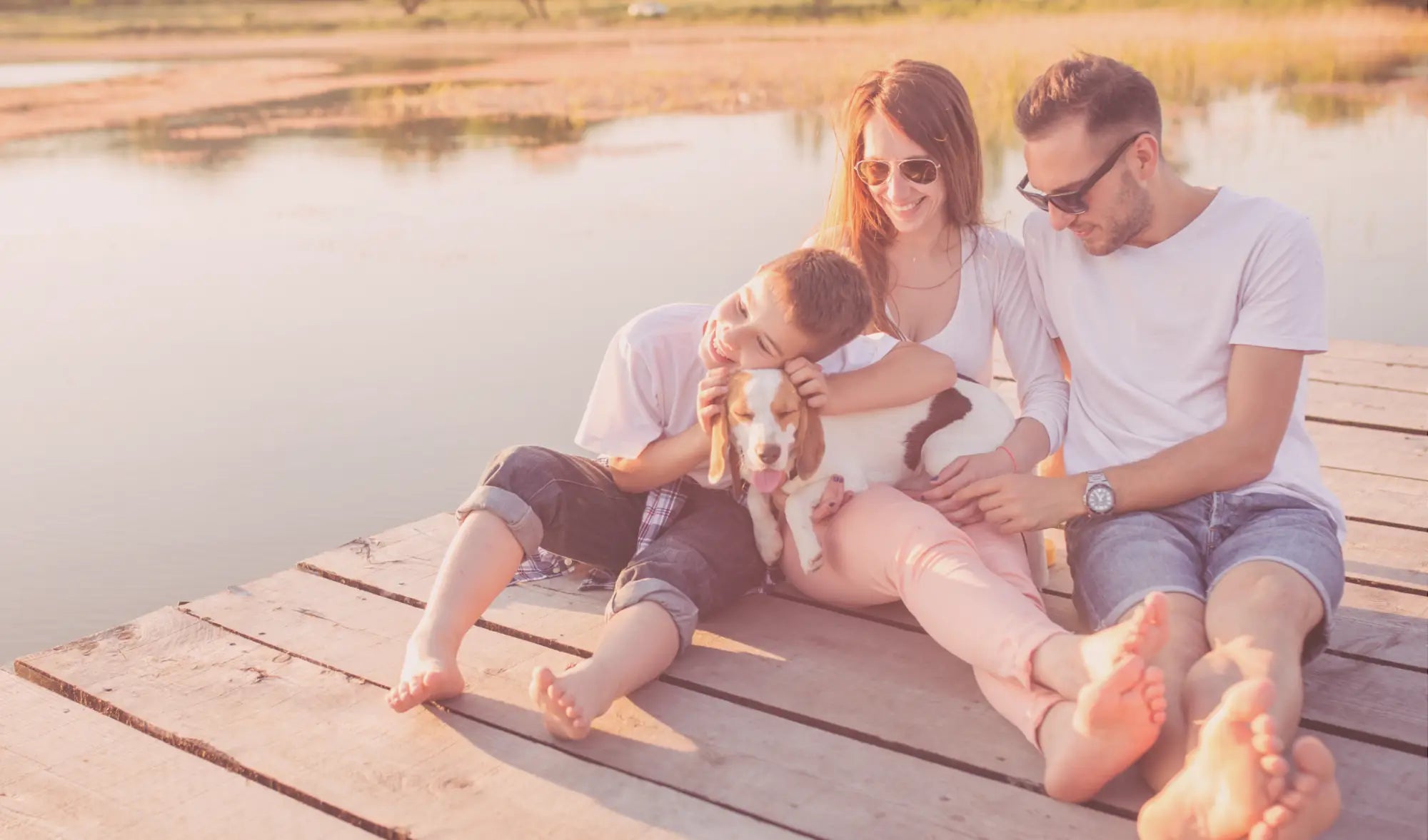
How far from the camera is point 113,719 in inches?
101

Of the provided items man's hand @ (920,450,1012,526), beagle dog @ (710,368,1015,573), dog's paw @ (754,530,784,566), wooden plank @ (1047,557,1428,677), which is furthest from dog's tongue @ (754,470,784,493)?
wooden plank @ (1047,557,1428,677)

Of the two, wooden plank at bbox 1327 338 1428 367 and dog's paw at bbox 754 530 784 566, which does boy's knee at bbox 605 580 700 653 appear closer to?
dog's paw at bbox 754 530 784 566

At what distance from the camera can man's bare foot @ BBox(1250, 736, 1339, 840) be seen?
1.78 m

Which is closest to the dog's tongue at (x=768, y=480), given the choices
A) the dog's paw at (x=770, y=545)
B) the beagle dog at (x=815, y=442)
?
the beagle dog at (x=815, y=442)

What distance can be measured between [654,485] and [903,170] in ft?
2.73

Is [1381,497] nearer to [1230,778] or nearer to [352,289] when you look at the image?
[1230,778]

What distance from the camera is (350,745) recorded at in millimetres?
2428

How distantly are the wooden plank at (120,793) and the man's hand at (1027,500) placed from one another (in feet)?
4.23

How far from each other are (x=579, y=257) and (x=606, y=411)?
4.86 metres

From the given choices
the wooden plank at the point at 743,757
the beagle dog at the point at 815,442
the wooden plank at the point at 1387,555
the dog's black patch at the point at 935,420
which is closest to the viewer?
the wooden plank at the point at 743,757

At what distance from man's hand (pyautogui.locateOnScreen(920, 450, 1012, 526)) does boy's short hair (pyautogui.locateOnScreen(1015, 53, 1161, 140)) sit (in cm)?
64

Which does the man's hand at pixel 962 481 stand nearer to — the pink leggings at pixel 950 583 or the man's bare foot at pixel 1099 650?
the pink leggings at pixel 950 583

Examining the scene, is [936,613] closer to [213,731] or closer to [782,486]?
[782,486]

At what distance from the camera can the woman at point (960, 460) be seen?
2.15 meters
